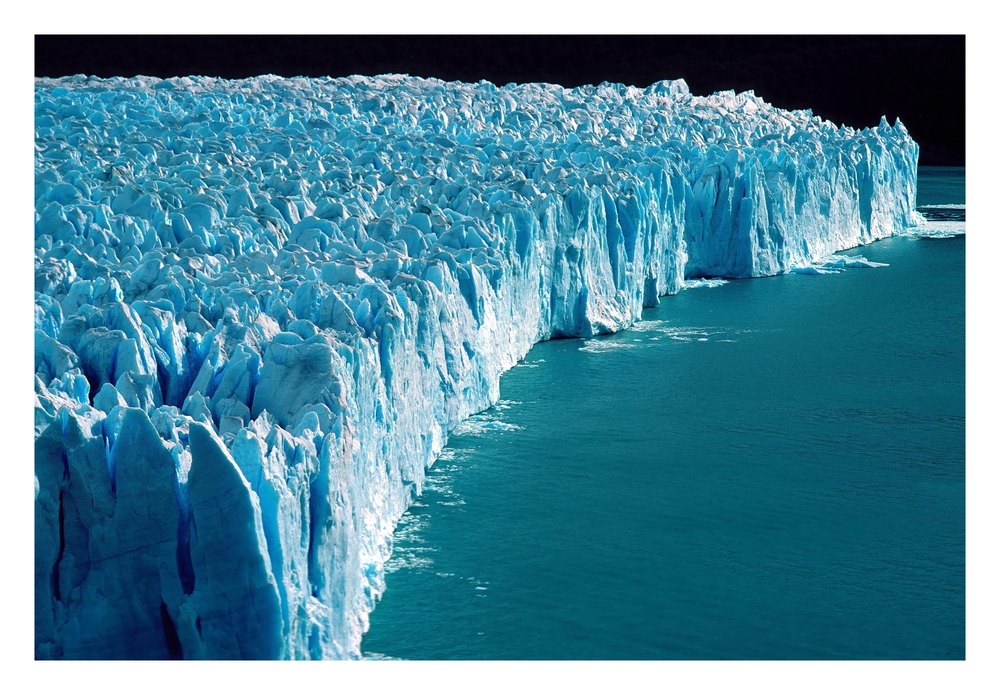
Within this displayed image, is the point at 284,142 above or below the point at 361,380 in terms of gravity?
above

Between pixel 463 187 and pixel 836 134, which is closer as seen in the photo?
pixel 463 187

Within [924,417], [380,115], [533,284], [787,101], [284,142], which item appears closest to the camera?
[924,417]

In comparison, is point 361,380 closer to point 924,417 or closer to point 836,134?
point 924,417

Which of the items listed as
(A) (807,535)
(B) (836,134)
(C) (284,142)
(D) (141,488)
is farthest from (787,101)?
(D) (141,488)

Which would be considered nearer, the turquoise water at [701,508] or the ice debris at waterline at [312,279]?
the ice debris at waterline at [312,279]

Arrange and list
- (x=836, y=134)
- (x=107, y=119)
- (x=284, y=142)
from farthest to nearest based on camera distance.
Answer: (x=836, y=134)
(x=107, y=119)
(x=284, y=142)
